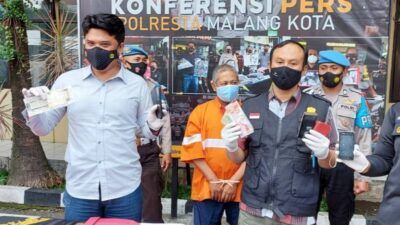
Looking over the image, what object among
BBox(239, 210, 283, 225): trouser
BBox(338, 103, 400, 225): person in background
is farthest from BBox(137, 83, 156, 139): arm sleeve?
BBox(338, 103, 400, 225): person in background

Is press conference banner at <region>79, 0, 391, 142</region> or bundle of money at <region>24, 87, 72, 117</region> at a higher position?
press conference banner at <region>79, 0, 391, 142</region>

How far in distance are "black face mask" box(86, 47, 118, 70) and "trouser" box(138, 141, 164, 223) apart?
146 centimetres

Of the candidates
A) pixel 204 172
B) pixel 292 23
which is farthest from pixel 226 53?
pixel 204 172

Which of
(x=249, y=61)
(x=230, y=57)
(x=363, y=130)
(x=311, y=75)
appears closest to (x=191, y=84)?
(x=230, y=57)

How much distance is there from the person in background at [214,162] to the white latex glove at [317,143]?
105cm

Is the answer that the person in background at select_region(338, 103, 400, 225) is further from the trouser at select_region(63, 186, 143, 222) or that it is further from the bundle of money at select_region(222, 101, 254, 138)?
the trouser at select_region(63, 186, 143, 222)

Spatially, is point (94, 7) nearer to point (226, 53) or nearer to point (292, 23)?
point (226, 53)

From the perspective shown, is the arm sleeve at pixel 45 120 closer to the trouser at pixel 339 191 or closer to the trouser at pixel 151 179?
the trouser at pixel 151 179

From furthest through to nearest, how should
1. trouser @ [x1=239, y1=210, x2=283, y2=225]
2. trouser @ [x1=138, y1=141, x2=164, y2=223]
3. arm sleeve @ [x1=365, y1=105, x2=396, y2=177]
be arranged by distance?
1. trouser @ [x1=138, y1=141, x2=164, y2=223]
2. trouser @ [x1=239, y1=210, x2=283, y2=225]
3. arm sleeve @ [x1=365, y1=105, x2=396, y2=177]

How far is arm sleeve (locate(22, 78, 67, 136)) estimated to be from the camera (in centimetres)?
224

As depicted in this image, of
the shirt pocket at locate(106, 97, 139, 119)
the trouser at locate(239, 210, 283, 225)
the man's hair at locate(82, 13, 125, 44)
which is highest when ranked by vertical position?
the man's hair at locate(82, 13, 125, 44)

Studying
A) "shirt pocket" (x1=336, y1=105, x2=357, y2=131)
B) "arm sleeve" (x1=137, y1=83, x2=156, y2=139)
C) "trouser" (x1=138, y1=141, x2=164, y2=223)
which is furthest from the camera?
"trouser" (x1=138, y1=141, x2=164, y2=223)

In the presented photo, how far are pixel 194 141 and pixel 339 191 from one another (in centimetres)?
113

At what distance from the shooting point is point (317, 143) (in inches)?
79.7
